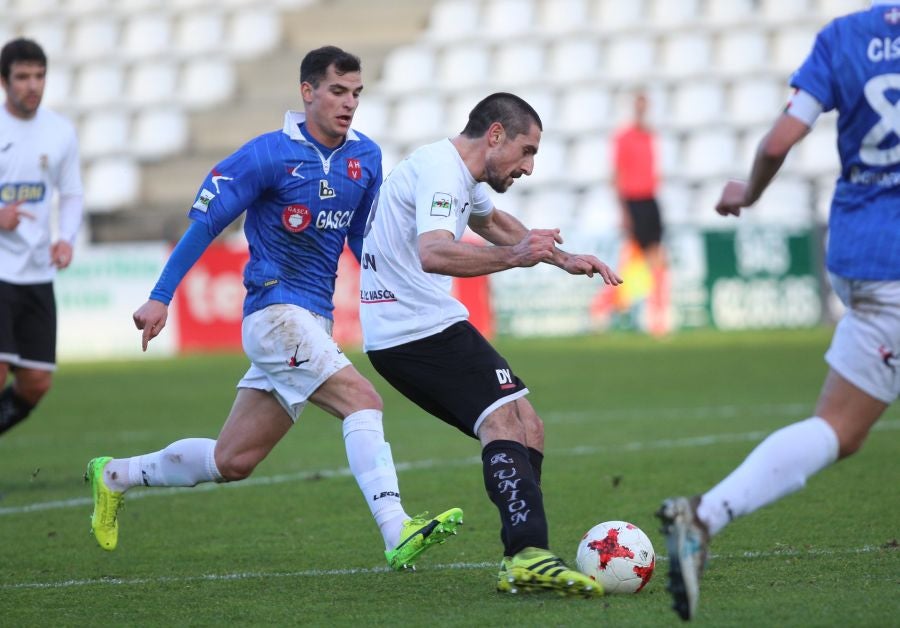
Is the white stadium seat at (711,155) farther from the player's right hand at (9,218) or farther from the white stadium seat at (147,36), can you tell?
the player's right hand at (9,218)

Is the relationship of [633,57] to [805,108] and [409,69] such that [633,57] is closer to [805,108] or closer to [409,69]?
[409,69]

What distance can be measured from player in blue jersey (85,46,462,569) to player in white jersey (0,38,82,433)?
8.21 ft

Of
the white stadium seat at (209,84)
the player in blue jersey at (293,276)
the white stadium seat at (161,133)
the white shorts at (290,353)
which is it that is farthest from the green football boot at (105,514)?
the white stadium seat at (209,84)

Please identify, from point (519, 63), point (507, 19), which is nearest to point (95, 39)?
point (507, 19)

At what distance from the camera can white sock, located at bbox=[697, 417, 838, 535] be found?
174 inches

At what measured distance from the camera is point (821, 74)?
4500mm

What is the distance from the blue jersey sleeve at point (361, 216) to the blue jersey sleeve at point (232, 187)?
0.48 metres

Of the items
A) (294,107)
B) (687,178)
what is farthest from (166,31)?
(687,178)

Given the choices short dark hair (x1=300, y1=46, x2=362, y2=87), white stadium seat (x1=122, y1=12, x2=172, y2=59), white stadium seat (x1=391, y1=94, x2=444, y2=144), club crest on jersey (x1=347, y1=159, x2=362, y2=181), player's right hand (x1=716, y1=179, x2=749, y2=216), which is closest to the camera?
player's right hand (x1=716, y1=179, x2=749, y2=216)

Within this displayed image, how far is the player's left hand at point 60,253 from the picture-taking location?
8414 millimetres

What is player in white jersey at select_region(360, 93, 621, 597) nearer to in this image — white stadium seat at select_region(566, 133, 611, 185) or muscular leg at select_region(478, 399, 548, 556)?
muscular leg at select_region(478, 399, 548, 556)

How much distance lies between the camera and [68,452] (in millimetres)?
10586

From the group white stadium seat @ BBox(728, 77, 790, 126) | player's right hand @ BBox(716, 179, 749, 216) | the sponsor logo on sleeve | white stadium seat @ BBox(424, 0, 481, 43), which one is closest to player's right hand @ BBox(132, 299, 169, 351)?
the sponsor logo on sleeve

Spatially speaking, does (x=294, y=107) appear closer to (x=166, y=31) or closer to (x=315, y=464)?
(x=166, y=31)
